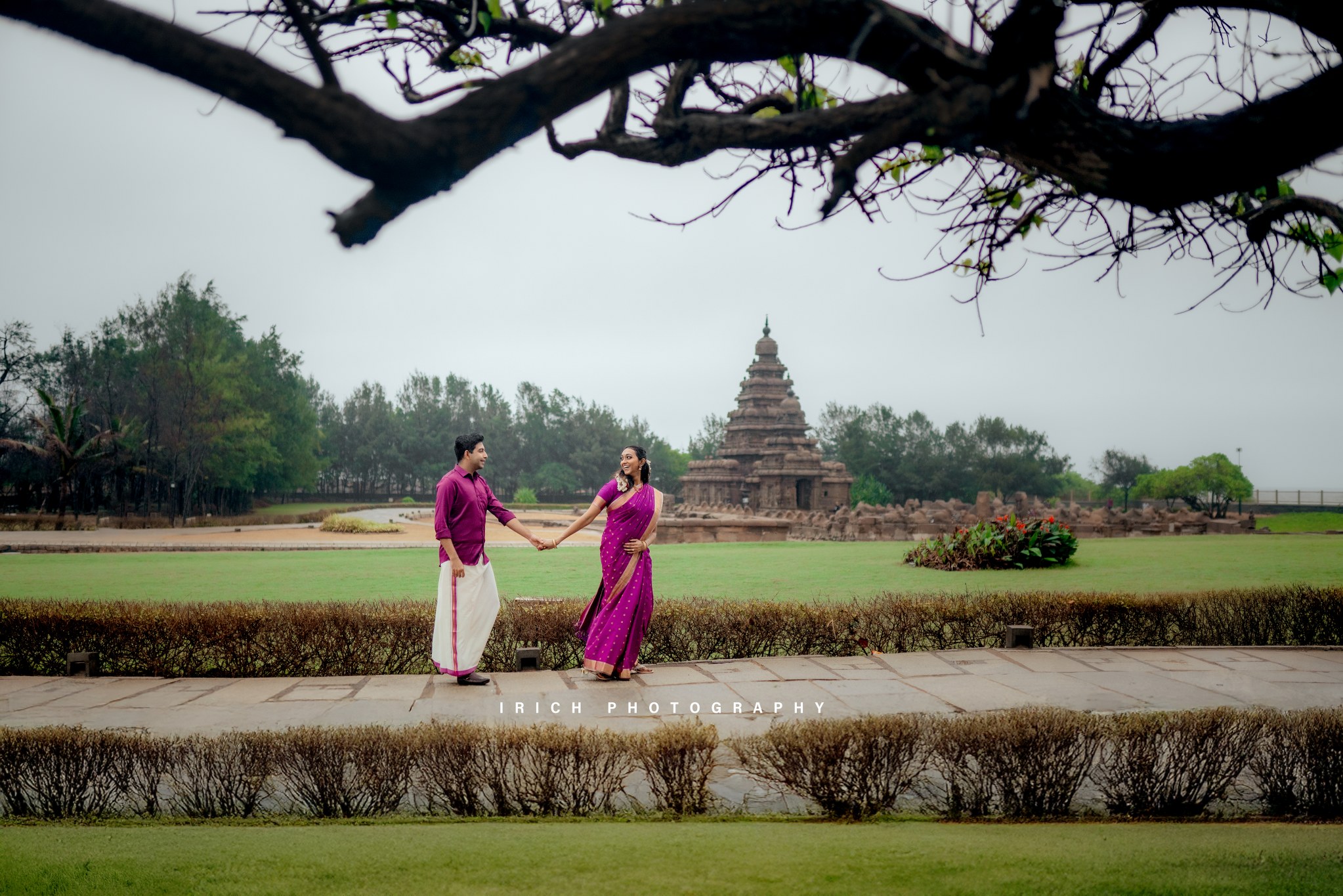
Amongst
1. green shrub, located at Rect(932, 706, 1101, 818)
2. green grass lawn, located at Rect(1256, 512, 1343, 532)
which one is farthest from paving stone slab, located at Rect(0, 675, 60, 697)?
green grass lawn, located at Rect(1256, 512, 1343, 532)

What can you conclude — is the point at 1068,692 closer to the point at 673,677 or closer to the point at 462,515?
the point at 673,677

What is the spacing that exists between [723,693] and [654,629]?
4.75 feet

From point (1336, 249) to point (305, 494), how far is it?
7058 cm

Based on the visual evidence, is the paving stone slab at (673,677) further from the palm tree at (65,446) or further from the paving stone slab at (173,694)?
the palm tree at (65,446)

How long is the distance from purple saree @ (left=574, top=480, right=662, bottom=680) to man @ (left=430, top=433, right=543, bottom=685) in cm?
78

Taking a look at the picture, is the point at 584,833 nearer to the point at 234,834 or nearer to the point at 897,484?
the point at 234,834

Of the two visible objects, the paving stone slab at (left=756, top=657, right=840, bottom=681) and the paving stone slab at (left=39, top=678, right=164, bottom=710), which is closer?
the paving stone slab at (left=39, top=678, right=164, bottom=710)

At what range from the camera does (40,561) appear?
55.7ft

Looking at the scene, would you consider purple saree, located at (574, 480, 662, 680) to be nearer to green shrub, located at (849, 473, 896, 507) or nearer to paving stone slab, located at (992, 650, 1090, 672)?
paving stone slab, located at (992, 650, 1090, 672)

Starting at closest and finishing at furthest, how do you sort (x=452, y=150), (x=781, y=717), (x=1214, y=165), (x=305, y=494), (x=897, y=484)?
(x=452, y=150), (x=1214, y=165), (x=781, y=717), (x=897, y=484), (x=305, y=494)

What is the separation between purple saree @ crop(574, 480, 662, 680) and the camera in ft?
21.3

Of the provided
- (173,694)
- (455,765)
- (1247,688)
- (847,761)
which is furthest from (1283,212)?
(173,694)

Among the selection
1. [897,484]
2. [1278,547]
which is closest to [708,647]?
[1278,547]

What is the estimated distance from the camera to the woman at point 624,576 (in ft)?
21.3
